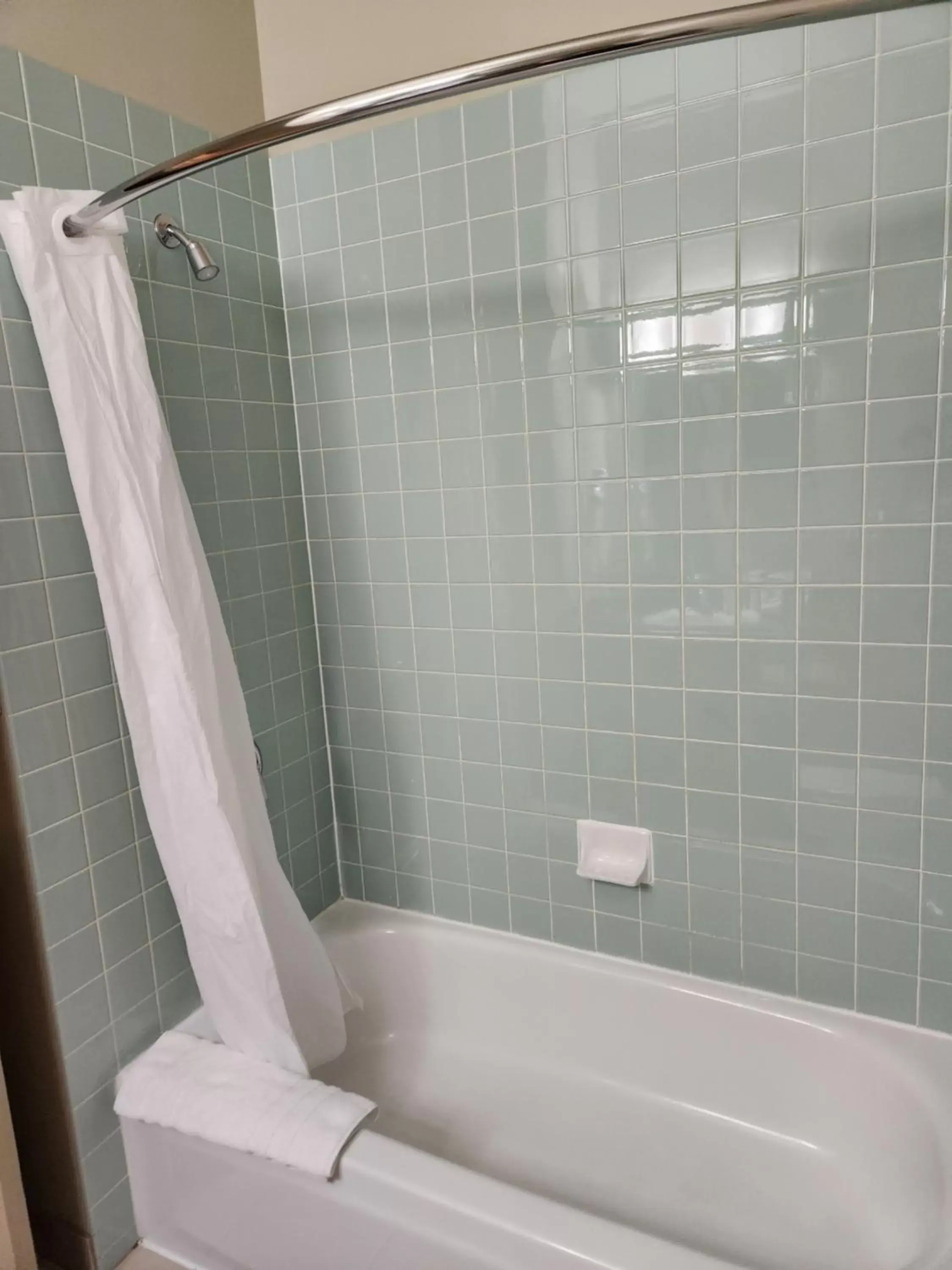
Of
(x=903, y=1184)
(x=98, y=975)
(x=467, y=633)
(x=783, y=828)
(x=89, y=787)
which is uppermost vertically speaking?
(x=467, y=633)

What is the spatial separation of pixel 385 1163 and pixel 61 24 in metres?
1.83

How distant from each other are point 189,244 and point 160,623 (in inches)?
23.4

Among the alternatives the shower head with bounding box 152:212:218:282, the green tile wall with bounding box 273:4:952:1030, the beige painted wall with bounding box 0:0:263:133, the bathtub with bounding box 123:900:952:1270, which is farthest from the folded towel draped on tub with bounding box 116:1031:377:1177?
the beige painted wall with bounding box 0:0:263:133

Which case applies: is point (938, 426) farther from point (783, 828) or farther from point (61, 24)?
point (61, 24)

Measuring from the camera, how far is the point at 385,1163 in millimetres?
1239

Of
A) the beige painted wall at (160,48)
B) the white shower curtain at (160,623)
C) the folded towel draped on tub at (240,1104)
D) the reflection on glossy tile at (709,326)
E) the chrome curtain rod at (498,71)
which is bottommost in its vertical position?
the folded towel draped on tub at (240,1104)

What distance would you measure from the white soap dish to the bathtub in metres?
0.21

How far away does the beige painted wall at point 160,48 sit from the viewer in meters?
1.30

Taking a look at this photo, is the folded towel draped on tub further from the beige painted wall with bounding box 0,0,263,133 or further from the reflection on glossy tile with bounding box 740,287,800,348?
the beige painted wall with bounding box 0,0,263,133

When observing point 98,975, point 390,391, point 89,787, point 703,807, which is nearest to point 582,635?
point 703,807

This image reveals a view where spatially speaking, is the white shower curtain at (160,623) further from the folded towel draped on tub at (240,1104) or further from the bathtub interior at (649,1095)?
the bathtub interior at (649,1095)

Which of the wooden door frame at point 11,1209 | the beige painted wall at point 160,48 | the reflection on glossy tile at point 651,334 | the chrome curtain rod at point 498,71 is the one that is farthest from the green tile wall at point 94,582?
the reflection on glossy tile at point 651,334

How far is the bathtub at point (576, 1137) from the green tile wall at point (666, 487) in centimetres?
10

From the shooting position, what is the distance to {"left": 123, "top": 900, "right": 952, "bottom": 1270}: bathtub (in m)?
1.21
